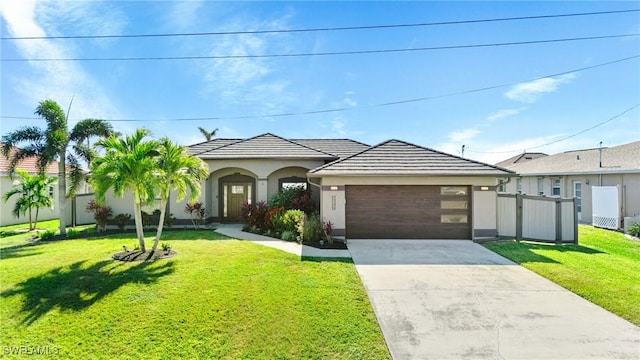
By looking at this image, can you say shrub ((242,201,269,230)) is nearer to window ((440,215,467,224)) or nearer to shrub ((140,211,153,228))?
shrub ((140,211,153,228))

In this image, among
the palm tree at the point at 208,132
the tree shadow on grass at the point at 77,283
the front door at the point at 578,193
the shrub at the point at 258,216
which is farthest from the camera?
the palm tree at the point at 208,132

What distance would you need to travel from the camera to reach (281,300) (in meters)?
5.55

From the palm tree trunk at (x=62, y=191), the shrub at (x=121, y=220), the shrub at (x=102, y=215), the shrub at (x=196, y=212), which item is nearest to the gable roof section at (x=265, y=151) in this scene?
the shrub at (x=196, y=212)

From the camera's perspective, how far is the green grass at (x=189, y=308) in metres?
4.25

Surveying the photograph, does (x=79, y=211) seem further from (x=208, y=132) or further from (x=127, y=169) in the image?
(x=208, y=132)

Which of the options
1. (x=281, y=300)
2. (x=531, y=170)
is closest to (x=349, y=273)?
(x=281, y=300)

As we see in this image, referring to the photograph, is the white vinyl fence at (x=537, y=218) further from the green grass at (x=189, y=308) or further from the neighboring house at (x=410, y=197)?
the green grass at (x=189, y=308)

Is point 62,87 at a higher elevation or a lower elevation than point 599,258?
higher

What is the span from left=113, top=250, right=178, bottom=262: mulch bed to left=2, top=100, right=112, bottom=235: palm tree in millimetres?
6368

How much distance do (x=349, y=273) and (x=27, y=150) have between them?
14.2 m

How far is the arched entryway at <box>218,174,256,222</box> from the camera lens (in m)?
15.4

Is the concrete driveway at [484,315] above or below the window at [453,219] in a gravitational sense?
below

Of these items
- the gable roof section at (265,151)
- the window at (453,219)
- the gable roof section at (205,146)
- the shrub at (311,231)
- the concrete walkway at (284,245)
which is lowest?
the concrete walkway at (284,245)

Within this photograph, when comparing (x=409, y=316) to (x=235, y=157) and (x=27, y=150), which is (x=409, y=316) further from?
(x=27, y=150)
